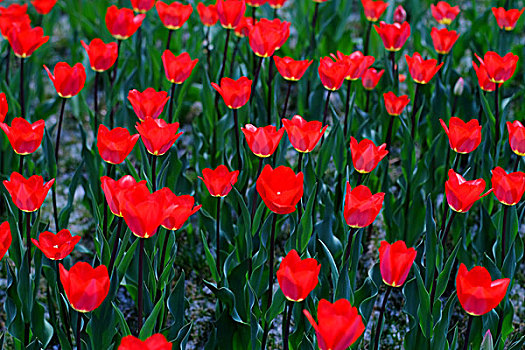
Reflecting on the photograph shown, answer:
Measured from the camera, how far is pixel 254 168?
2826 mm

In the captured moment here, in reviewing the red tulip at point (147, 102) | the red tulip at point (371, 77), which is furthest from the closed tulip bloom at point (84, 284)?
the red tulip at point (371, 77)

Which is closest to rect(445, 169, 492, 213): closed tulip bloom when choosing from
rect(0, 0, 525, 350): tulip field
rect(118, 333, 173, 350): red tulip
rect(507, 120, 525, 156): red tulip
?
rect(0, 0, 525, 350): tulip field

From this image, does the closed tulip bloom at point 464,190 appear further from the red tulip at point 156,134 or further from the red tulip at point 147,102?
the red tulip at point 147,102

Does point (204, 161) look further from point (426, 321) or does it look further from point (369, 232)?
point (426, 321)

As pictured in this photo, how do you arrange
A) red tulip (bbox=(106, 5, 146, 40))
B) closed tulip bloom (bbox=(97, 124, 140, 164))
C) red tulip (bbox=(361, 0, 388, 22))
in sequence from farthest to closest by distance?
red tulip (bbox=(361, 0, 388, 22)) → red tulip (bbox=(106, 5, 146, 40)) → closed tulip bloom (bbox=(97, 124, 140, 164))

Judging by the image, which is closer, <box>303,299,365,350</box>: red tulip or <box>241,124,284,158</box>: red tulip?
<box>303,299,365,350</box>: red tulip

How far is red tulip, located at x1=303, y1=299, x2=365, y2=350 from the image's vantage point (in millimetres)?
1475

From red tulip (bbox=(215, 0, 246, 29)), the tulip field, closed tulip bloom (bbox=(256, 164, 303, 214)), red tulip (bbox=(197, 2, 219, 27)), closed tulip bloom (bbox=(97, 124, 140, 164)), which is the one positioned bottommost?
the tulip field

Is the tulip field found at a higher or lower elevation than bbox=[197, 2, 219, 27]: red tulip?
lower

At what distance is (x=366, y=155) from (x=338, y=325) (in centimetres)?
79

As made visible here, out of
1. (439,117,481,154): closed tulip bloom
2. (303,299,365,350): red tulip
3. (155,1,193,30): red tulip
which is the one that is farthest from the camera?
(155,1,193,30): red tulip

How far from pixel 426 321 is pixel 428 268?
0.17 m

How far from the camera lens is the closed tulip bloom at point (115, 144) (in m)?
2.07

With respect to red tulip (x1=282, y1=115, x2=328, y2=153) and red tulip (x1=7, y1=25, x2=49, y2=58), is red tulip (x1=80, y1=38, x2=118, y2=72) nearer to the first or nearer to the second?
red tulip (x1=7, y1=25, x2=49, y2=58)
